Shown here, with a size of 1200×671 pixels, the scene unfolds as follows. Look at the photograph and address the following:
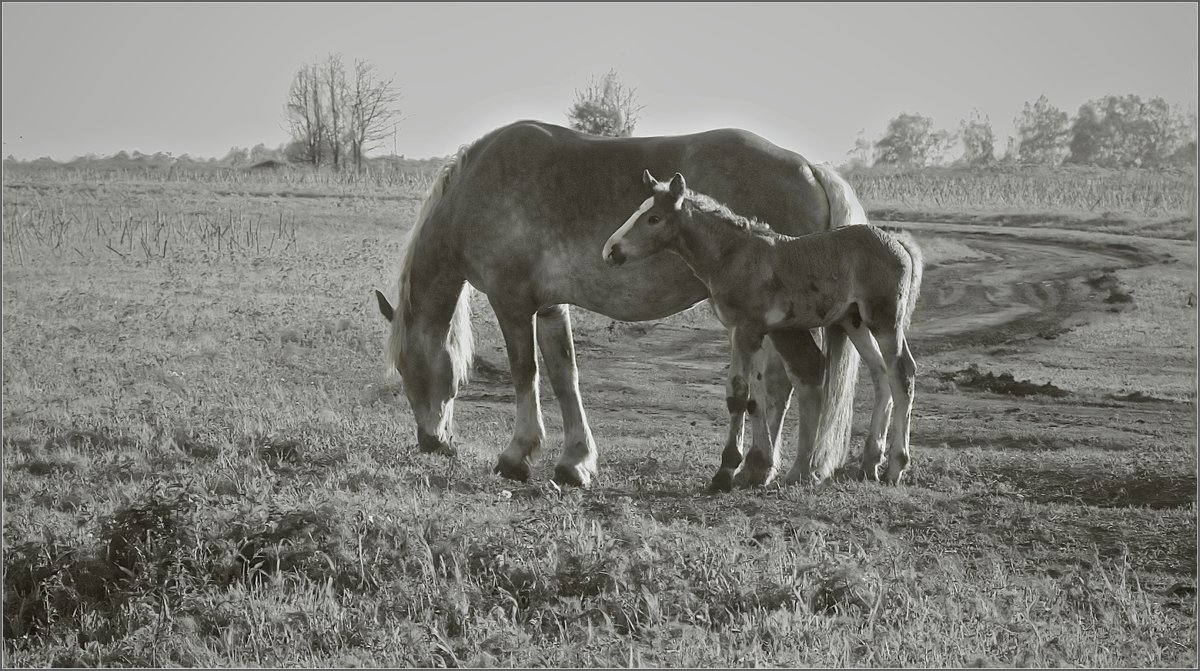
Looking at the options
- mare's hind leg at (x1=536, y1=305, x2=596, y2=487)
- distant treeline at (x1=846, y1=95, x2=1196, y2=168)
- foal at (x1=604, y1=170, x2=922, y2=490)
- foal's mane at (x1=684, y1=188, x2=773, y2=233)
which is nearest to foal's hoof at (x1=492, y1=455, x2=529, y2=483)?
mare's hind leg at (x1=536, y1=305, x2=596, y2=487)

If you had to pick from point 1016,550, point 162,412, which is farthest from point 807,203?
point 162,412

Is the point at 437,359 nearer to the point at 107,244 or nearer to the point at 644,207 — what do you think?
the point at 644,207

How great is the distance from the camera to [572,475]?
7.45 meters

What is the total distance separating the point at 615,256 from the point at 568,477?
1.62 m

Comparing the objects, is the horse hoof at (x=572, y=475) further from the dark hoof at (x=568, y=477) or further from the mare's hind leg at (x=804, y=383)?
the mare's hind leg at (x=804, y=383)

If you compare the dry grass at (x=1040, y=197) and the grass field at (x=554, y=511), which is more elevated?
the dry grass at (x=1040, y=197)

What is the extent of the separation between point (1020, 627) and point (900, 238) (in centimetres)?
299

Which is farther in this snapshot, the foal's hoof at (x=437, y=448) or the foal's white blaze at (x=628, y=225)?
the foal's hoof at (x=437, y=448)

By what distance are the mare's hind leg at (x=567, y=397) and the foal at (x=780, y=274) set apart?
1.19 m

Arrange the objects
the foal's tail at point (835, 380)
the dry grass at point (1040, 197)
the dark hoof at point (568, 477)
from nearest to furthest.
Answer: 1. the foal's tail at point (835, 380)
2. the dark hoof at point (568, 477)
3. the dry grass at point (1040, 197)

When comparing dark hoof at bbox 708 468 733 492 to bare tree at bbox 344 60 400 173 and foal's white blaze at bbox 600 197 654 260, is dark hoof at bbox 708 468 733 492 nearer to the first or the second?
foal's white blaze at bbox 600 197 654 260

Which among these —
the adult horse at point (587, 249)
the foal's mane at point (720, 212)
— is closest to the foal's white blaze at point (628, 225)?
the foal's mane at point (720, 212)

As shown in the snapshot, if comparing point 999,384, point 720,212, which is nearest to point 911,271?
point 720,212

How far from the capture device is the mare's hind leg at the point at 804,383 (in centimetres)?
710
